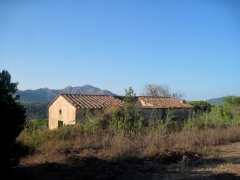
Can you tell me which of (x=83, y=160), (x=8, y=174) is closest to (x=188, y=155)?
(x=83, y=160)

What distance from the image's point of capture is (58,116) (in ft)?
108

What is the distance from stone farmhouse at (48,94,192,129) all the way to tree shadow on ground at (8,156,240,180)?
16971 mm

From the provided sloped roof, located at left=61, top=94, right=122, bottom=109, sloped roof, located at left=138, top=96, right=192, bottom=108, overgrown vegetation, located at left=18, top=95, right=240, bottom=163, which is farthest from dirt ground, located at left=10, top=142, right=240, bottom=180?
sloped roof, located at left=138, top=96, right=192, bottom=108

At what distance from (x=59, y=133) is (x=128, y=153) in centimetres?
317

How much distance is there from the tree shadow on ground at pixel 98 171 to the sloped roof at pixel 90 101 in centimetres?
1892

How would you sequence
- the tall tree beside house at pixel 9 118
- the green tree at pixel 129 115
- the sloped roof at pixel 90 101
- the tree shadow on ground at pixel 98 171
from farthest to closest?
the sloped roof at pixel 90 101, the green tree at pixel 129 115, the tree shadow on ground at pixel 98 171, the tall tree beside house at pixel 9 118

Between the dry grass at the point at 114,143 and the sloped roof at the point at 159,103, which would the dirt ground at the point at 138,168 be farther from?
the sloped roof at the point at 159,103

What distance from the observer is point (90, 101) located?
99.1 ft

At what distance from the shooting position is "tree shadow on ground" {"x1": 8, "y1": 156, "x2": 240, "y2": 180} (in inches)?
304

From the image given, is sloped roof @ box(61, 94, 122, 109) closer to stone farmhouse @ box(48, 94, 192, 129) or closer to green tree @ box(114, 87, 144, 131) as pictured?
stone farmhouse @ box(48, 94, 192, 129)

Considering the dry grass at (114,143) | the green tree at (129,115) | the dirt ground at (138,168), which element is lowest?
the dirt ground at (138,168)

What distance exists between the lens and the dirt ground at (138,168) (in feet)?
26.0

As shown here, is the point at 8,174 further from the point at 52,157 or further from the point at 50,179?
the point at 52,157

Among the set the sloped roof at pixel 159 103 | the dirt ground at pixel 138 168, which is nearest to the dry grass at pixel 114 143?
the dirt ground at pixel 138 168
